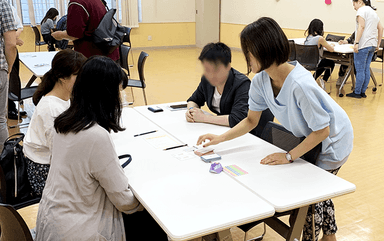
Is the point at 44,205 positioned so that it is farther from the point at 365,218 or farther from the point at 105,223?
the point at 365,218

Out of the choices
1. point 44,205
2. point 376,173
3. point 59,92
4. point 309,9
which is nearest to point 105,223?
point 44,205

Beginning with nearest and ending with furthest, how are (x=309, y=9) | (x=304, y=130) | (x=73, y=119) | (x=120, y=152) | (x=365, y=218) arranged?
(x=73, y=119) → (x=304, y=130) → (x=120, y=152) → (x=365, y=218) → (x=309, y=9)

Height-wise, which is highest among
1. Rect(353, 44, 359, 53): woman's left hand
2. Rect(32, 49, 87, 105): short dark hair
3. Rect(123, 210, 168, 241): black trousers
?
Rect(32, 49, 87, 105): short dark hair

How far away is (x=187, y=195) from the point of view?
1456 millimetres

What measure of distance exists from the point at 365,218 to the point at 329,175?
1.13 meters

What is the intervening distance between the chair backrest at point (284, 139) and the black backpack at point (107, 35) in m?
2.26

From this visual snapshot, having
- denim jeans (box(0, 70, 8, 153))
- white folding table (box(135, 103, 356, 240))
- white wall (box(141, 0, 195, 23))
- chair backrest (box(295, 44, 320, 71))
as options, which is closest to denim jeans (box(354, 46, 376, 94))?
chair backrest (box(295, 44, 320, 71))

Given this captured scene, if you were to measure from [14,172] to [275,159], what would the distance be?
140 cm

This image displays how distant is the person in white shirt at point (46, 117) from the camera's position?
1929 mm

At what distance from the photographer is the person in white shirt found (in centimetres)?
193

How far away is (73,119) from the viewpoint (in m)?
1.41

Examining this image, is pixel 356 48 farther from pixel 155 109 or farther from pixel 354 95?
pixel 155 109

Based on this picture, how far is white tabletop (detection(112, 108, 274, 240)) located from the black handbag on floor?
56 centimetres

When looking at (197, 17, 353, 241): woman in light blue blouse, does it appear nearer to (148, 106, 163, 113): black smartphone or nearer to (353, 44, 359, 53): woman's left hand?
(148, 106, 163, 113): black smartphone
